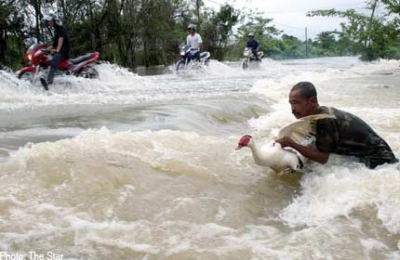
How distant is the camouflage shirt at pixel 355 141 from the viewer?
3.73 meters

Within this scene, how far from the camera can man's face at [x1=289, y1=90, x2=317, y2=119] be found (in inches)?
144

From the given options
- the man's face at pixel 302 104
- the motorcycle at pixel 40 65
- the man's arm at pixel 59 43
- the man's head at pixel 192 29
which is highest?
the man's head at pixel 192 29

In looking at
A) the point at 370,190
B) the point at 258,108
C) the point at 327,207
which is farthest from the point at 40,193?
the point at 258,108

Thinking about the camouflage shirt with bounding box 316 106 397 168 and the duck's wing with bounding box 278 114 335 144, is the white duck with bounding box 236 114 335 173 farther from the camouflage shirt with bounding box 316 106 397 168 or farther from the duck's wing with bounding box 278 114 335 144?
the camouflage shirt with bounding box 316 106 397 168

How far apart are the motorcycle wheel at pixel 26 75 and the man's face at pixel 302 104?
829 cm

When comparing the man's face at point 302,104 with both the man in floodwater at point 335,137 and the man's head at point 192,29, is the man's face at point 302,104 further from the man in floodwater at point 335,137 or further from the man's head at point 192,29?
the man's head at point 192,29

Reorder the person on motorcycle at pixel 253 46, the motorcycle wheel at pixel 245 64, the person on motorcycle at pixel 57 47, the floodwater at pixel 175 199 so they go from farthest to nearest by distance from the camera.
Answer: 1. the person on motorcycle at pixel 253 46
2. the motorcycle wheel at pixel 245 64
3. the person on motorcycle at pixel 57 47
4. the floodwater at pixel 175 199

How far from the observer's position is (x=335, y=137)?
3.71 m

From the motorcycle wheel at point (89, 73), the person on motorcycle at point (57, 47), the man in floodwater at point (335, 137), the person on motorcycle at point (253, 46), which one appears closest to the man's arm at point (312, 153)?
the man in floodwater at point (335, 137)

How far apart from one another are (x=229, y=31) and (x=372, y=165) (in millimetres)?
26371

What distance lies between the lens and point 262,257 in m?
2.67

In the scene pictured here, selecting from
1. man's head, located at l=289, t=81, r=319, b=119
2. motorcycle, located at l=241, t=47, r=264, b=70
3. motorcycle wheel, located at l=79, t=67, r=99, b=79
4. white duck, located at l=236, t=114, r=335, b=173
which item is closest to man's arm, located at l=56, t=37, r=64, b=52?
motorcycle wheel, located at l=79, t=67, r=99, b=79

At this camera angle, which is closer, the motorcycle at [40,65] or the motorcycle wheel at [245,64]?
the motorcycle at [40,65]

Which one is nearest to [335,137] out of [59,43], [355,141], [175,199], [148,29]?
[355,141]
